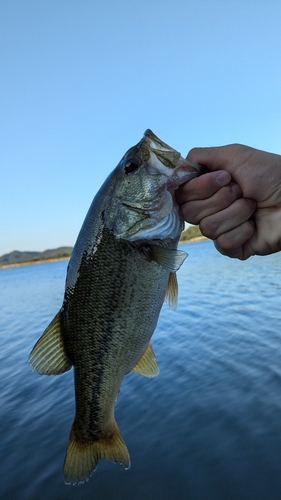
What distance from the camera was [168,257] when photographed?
10.2ft

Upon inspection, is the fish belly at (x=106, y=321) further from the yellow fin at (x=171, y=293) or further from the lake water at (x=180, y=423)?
the lake water at (x=180, y=423)

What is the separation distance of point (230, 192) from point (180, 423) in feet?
18.4

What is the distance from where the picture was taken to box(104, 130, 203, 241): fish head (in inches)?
122

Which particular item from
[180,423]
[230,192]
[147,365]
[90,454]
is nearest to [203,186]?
[230,192]

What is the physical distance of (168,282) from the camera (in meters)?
3.45

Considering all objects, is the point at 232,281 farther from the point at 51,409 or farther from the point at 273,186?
the point at 273,186

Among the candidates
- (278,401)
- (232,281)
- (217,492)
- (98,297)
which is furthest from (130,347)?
(232,281)

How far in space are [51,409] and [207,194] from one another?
8.24 metres

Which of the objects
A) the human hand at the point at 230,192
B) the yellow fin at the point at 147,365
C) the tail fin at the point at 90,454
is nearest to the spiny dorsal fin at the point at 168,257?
the human hand at the point at 230,192

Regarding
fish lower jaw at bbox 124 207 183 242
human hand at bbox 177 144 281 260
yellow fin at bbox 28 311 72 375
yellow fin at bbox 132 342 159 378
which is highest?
human hand at bbox 177 144 281 260

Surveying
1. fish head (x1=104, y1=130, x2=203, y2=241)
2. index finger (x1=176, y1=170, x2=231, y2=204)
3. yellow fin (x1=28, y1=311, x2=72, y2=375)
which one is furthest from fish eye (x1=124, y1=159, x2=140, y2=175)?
yellow fin (x1=28, y1=311, x2=72, y2=375)

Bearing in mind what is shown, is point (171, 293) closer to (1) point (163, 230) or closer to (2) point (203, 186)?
(1) point (163, 230)

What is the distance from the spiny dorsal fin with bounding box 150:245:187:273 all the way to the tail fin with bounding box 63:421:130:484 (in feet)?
5.75

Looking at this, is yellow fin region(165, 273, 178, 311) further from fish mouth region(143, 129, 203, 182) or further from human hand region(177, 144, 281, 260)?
fish mouth region(143, 129, 203, 182)
